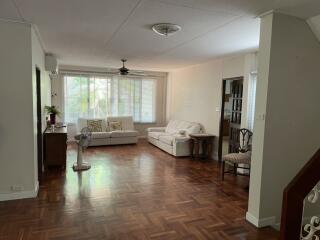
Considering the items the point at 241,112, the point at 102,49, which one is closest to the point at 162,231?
the point at 241,112

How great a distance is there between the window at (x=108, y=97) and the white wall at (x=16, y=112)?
4.28 metres

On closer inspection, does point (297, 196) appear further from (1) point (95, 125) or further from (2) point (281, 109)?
(1) point (95, 125)

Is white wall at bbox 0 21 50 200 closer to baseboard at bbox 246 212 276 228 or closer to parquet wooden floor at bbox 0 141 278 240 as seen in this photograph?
parquet wooden floor at bbox 0 141 278 240

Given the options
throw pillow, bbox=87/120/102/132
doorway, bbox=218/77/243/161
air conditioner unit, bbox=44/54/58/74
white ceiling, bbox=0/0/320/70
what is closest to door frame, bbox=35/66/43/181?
white ceiling, bbox=0/0/320/70

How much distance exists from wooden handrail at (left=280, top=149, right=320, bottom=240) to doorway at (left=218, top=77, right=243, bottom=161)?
403 cm

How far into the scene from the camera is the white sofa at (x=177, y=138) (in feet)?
19.4

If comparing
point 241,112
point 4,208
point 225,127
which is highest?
point 241,112

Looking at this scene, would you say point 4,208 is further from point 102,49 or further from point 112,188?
point 102,49

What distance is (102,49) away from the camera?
183 inches

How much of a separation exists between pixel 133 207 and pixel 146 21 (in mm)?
2352

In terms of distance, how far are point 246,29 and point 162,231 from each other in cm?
267

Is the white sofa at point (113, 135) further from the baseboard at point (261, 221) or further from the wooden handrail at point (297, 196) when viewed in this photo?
the wooden handrail at point (297, 196)

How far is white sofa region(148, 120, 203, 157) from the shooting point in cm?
591

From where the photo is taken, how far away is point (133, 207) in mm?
3123
